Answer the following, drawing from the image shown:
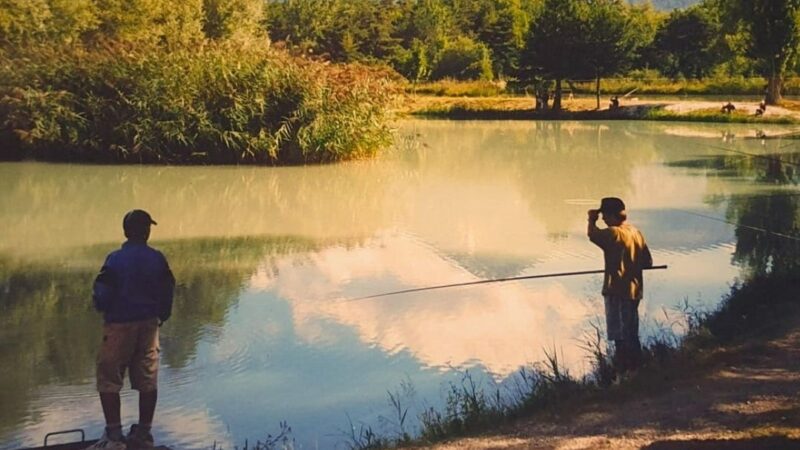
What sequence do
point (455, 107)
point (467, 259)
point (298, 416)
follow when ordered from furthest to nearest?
point (455, 107), point (467, 259), point (298, 416)

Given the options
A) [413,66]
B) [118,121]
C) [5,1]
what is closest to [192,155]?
[118,121]

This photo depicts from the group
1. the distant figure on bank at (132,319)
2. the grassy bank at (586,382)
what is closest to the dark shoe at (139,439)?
the distant figure on bank at (132,319)

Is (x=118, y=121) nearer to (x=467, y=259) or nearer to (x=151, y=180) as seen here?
(x=151, y=180)

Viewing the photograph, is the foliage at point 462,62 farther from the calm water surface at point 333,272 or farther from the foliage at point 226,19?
the calm water surface at point 333,272

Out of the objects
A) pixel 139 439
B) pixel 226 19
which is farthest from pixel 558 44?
pixel 139 439

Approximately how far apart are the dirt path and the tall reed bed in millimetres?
Answer: 16362

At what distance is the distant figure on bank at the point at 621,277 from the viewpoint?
5.91m

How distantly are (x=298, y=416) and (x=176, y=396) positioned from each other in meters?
0.92

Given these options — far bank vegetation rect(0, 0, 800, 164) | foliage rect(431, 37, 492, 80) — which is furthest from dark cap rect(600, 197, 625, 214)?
foliage rect(431, 37, 492, 80)

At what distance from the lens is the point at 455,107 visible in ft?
138

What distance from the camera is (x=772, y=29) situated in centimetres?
3616

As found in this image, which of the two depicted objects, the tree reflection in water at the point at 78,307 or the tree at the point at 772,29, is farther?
the tree at the point at 772,29

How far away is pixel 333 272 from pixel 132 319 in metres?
5.83

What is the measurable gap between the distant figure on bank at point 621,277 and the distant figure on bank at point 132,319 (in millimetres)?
2768
